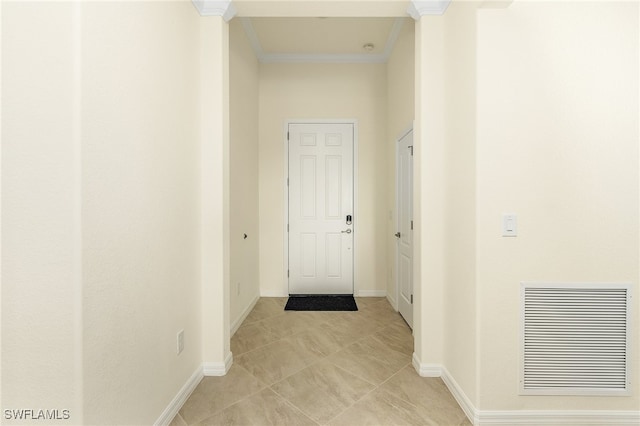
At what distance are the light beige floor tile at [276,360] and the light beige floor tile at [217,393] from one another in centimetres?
8

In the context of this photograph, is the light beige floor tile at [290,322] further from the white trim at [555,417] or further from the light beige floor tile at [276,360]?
the white trim at [555,417]

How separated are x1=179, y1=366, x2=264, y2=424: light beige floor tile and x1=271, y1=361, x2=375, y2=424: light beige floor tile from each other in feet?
0.63

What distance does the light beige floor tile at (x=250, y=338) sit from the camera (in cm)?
261

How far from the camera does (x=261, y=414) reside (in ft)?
5.84

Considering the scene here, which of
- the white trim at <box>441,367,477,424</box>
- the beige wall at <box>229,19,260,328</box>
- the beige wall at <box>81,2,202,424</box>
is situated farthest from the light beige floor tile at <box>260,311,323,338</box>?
the white trim at <box>441,367,477,424</box>

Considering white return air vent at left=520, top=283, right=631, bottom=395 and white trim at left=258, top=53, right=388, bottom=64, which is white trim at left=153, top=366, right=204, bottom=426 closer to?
white return air vent at left=520, top=283, right=631, bottom=395

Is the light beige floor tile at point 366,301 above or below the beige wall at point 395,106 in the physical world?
below

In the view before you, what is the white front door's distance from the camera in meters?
4.02

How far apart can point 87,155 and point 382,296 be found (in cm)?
360

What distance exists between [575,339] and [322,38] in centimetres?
355

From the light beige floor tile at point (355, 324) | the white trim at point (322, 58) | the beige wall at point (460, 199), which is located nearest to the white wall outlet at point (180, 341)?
the light beige floor tile at point (355, 324)

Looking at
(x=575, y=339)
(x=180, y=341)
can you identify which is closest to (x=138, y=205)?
(x=180, y=341)

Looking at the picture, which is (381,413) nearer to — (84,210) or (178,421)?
(178,421)

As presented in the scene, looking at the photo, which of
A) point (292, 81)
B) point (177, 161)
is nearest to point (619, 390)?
point (177, 161)
